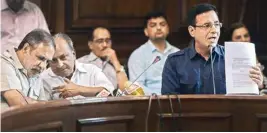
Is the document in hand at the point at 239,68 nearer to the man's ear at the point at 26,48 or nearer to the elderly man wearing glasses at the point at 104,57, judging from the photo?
the man's ear at the point at 26,48

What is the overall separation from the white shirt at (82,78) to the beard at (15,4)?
1417 millimetres

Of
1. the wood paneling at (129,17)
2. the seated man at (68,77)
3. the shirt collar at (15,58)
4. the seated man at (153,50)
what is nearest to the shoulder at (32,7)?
the wood paneling at (129,17)

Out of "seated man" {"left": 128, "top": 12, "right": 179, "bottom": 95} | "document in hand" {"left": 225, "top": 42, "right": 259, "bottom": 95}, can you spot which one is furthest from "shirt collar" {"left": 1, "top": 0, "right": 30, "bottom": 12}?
"document in hand" {"left": 225, "top": 42, "right": 259, "bottom": 95}

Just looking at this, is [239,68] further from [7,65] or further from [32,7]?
[32,7]

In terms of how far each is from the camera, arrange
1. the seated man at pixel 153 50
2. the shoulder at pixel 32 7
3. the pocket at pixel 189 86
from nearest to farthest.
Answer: the pocket at pixel 189 86 < the seated man at pixel 153 50 < the shoulder at pixel 32 7

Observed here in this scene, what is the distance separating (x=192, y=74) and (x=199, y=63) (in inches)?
3.9

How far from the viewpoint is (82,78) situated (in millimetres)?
3396

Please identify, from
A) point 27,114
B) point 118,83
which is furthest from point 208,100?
point 118,83

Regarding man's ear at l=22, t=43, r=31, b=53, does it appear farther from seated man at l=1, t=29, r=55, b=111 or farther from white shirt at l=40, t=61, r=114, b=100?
white shirt at l=40, t=61, r=114, b=100

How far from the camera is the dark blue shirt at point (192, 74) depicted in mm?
3119

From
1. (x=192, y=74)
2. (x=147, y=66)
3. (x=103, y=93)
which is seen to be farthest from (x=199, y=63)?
(x=147, y=66)

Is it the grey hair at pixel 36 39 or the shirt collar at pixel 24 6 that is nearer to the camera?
the grey hair at pixel 36 39

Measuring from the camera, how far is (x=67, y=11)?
17.2 ft

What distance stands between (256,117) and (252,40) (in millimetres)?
2670
